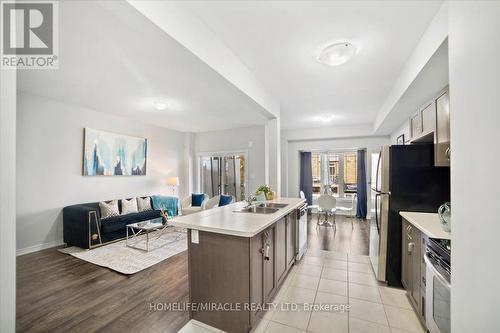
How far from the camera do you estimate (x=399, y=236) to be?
2.38 metres

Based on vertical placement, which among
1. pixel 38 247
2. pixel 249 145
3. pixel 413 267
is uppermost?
pixel 249 145

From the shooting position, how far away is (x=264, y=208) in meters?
2.76

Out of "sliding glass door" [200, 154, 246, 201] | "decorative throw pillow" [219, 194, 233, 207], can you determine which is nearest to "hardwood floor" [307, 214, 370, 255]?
"decorative throw pillow" [219, 194, 233, 207]

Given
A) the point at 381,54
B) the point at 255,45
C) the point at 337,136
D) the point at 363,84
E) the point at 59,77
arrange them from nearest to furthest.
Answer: the point at 255,45 < the point at 381,54 < the point at 59,77 < the point at 363,84 < the point at 337,136

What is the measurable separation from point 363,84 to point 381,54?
0.87 m

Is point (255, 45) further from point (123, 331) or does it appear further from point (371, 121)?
point (371, 121)

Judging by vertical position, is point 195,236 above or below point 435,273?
above

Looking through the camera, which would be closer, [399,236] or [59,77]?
[399,236]

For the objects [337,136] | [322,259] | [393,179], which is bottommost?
[322,259]

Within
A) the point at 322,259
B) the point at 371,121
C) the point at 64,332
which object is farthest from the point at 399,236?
the point at 371,121

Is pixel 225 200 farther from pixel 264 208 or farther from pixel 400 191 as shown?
pixel 400 191

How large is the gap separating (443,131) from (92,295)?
12.6 feet

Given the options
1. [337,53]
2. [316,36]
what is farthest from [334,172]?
[316,36]

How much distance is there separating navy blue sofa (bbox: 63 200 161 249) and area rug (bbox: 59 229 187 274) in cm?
13
